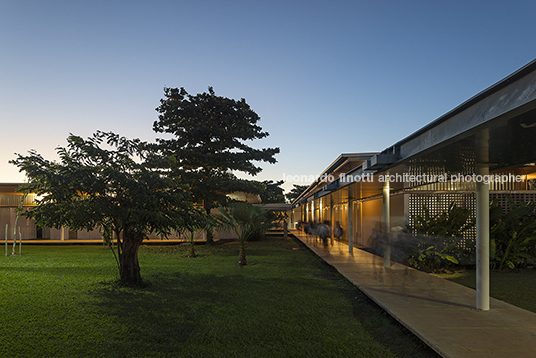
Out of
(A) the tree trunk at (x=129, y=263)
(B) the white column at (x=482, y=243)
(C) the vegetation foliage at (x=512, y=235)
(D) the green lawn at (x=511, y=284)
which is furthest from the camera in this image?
(C) the vegetation foliage at (x=512, y=235)

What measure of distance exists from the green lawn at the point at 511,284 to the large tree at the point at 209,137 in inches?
487

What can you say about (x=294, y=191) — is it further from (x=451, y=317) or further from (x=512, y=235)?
(x=451, y=317)

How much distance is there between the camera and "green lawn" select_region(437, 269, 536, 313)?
634 centimetres

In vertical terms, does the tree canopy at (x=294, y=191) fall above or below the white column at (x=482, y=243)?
above

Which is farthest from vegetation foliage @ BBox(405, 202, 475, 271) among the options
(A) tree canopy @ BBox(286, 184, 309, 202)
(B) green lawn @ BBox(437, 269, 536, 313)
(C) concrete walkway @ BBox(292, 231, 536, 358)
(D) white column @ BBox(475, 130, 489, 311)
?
(A) tree canopy @ BBox(286, 184, 309, 202)

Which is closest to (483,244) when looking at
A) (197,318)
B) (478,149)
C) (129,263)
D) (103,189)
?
(478,149)

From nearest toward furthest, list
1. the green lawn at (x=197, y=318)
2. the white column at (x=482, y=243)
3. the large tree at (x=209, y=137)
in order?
the green lawn at (x=197, y=318)
the white column at (x=482, y=243)
the large tree at (x=209, y=137)

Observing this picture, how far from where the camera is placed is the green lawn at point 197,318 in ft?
13.6

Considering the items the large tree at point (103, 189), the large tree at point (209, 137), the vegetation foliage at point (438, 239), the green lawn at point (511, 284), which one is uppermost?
the large tree at point (209, 137)

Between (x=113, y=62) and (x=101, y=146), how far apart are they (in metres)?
7.39

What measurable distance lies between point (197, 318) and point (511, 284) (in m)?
7.35

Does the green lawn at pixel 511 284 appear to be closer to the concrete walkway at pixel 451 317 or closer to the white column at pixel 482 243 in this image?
the concrete walkway at pixel 451 317

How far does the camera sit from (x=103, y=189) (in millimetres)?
7297

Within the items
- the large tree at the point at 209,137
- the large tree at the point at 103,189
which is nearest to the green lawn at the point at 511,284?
the large tree at the point at 103,189
